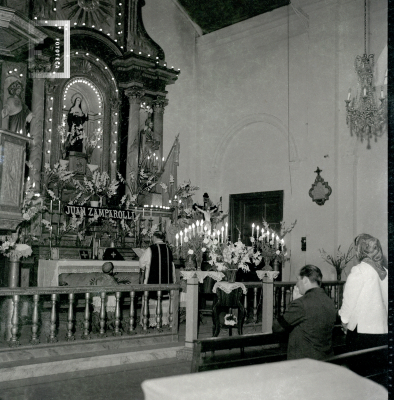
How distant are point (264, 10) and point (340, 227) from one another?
5728mm

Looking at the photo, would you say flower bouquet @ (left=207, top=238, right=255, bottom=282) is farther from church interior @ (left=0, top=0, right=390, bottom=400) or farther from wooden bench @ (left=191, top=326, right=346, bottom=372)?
wooden bench @ (left=191, top=326, right=346, bottom=372)

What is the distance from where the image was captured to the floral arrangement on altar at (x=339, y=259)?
10.4 metres

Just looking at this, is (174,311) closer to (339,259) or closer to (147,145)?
(339,259)

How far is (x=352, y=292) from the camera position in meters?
3.82

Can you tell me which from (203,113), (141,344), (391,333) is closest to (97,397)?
(141,344)

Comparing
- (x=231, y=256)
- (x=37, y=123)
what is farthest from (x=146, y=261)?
(x=37, y=123)

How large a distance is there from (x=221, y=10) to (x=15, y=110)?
6953 millimetres

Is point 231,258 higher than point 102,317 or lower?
higher

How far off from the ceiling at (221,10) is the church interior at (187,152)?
0.04m

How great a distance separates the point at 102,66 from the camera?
12.0m

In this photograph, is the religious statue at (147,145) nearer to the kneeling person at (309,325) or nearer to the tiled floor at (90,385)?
the tiled floor at (90,385)

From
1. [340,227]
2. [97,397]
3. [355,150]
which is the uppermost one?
[355,150]

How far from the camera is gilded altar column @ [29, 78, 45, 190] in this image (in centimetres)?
1041

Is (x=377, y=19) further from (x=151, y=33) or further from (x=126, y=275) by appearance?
(x=126, y=275)
